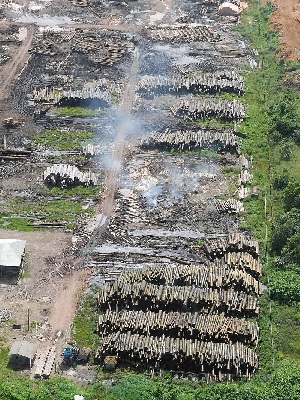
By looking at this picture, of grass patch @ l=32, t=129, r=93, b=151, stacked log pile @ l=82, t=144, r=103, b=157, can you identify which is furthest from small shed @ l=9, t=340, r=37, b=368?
grass patch @ l=32, t=129, r=93, b=151

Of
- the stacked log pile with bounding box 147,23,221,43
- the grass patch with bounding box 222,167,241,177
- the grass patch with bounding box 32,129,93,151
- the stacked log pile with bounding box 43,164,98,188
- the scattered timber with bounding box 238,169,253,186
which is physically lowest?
the stacked log pile with bounding box 43,164,98,188

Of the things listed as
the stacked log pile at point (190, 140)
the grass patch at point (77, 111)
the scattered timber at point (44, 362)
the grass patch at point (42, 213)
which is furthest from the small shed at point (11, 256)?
the grass patch at point (77, 111)

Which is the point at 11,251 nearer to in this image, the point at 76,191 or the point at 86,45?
the point at 76,191

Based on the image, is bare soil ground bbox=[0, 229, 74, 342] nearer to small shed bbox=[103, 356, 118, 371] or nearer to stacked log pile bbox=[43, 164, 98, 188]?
small shed bbox=[103, 356, 118, 371]

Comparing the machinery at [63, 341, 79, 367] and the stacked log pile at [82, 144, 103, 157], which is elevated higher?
the stacked log pile at [82, 144, 103, 157]

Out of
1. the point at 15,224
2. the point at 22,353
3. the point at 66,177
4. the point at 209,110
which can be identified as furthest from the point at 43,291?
the point at 209,110

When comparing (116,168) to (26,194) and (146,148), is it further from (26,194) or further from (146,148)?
(26,194)
